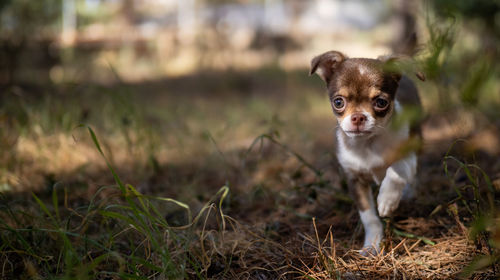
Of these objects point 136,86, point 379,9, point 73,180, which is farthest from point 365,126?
point 379,9

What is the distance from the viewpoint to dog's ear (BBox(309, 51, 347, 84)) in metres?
2.45

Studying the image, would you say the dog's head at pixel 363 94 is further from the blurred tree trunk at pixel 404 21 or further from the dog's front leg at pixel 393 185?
the blurred tree trunk at pixel 404 21

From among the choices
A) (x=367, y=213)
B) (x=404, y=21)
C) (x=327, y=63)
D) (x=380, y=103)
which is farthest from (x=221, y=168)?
(x=404, y=21)

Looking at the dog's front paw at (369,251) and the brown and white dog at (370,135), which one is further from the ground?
the brown and white dog at (370,135)

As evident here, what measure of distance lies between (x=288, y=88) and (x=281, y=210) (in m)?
6.61

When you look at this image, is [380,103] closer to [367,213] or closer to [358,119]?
[358,119]

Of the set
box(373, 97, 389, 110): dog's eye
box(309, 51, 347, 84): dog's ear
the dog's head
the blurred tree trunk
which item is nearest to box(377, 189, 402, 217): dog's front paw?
the dog's head

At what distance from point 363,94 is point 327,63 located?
0.41 m

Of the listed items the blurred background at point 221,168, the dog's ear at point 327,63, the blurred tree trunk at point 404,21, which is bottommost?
the blurred background at point 221,168

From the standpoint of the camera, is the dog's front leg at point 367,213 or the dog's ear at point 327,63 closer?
the dog's front leg at point 367,213

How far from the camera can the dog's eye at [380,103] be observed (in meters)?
2.30

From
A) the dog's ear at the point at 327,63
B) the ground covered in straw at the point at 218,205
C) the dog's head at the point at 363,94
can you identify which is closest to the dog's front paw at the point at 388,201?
the ground covered in straw at the point at 218,205

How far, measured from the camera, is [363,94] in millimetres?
2301

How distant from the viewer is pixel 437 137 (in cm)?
435
